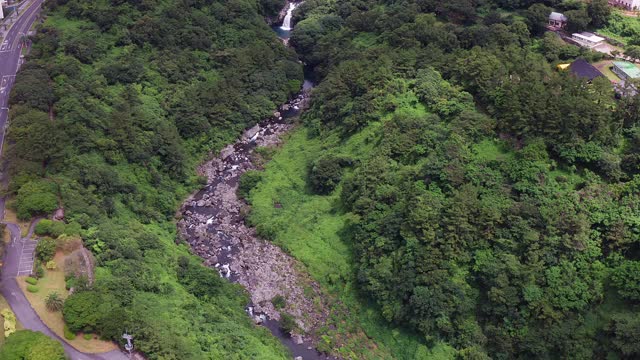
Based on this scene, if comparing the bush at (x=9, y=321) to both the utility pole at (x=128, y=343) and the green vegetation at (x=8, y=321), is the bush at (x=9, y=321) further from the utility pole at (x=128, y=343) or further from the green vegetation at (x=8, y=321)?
the utility pole at (x=128, y=343)

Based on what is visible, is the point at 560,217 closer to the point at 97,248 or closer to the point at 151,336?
the point at 151,336

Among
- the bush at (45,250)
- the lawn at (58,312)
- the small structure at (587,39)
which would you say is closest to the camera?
the lawn at (58,312)

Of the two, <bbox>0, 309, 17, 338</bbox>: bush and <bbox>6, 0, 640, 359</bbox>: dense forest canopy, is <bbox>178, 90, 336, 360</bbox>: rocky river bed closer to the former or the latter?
<bbox>6, 0, 640, 359</bbox>: dense forest canopy

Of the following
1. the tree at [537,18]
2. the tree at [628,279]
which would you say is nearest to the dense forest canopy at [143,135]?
the tree at [628,279]

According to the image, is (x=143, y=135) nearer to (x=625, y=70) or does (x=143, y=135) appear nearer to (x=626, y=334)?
(x=626, y=334)

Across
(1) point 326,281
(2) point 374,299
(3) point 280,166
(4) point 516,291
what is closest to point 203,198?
(3) point 280,166

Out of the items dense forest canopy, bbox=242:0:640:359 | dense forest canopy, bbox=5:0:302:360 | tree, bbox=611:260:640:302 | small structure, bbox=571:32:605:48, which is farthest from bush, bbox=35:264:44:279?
small structure, bbox=571:32:605:48
